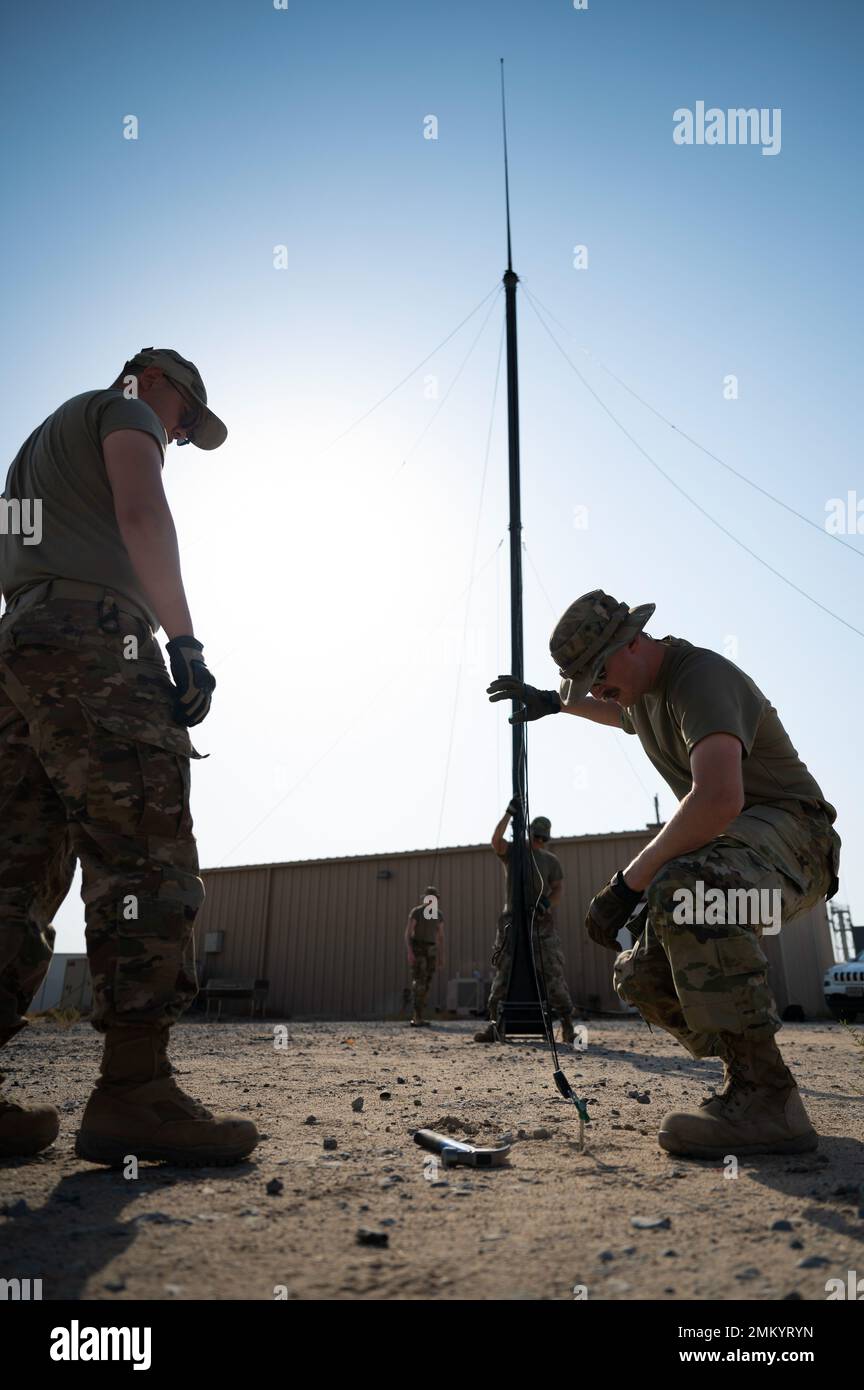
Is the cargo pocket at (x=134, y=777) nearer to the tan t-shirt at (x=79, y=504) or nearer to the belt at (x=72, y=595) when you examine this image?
the belt at (x=72, y=595)

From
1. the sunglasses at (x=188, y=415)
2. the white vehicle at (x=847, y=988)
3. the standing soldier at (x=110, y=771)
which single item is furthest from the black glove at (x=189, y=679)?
the white vehicle at (x=847, y=988)

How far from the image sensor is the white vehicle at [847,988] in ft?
43.1

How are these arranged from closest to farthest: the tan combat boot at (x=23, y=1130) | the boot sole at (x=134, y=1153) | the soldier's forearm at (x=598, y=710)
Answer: the boot sole at (x=134, y=1153) → the tan combat boot at (x=23, y=1130) → the soldier's forearm at (x=598, y=710)

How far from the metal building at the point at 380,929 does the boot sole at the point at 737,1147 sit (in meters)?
13.4

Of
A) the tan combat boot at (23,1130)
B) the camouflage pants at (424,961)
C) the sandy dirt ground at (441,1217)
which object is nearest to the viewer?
the sandy dirt ground at (441,1217)

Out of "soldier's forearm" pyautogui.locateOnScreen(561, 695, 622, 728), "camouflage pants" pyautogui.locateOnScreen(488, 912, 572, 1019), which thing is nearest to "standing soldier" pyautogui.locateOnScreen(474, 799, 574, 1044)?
"camouflage pants" pyautogui.locateOnScreen(488, 912, 572, 1019)

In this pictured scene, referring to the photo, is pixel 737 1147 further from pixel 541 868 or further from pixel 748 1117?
pixel 541 868

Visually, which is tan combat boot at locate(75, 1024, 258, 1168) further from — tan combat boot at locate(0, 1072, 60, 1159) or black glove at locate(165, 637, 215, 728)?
black glove at locate(165, 637, 215, 728)

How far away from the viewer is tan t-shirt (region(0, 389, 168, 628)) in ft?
7.38

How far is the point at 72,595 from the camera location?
219 cm
